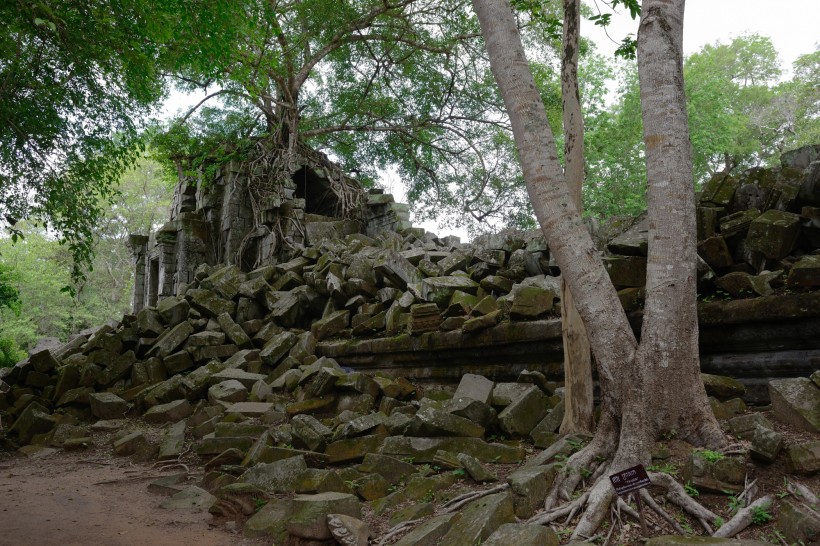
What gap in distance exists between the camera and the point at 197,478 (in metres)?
5.46

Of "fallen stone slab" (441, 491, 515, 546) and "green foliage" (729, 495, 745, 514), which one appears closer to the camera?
"green foliage" (729, 495, 745, 514)

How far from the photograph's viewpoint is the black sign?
8.27 ft

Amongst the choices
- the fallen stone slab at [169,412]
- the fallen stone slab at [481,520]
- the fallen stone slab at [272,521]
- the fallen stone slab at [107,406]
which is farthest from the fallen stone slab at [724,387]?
the fallen stone slab at [107,406]

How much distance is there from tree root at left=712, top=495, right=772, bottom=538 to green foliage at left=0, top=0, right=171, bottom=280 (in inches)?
273

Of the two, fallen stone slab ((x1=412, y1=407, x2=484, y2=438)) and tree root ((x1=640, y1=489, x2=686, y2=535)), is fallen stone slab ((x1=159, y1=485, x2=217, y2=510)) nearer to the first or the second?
fallen stone slab ((x1=412, y1=407, x2=484, y2=438))

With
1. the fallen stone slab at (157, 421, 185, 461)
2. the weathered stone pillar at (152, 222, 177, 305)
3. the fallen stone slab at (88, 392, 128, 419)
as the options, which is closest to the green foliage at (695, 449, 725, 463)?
the fallen stone slab at (157, 421, 185, 461)

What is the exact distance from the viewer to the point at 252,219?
13.2m

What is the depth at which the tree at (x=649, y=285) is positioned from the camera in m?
3.18

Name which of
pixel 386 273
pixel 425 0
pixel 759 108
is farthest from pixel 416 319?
pixel 759 108

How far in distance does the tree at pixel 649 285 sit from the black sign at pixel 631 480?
39 cm

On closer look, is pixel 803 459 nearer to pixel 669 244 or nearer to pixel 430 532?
pixel 669 244

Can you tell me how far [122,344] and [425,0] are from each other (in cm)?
978

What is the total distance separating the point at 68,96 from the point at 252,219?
5723 millimetres

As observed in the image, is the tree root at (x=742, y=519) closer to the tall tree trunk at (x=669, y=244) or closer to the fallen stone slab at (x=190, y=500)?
the tall tree trunk at (x=669, y=244)
